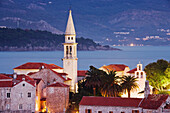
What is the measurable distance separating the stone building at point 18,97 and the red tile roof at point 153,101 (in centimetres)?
1332

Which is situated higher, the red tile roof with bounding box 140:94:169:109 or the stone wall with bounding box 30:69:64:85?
the stone wall with bounding box 30:69:64:85

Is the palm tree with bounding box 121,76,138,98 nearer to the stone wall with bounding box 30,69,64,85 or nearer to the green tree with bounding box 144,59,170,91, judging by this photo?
the stone wall with bounding box 30,69,64,85

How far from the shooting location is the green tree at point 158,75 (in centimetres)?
6494

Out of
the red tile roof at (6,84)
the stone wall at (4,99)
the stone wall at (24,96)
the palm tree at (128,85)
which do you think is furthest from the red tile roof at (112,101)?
the red tile roof at (6,84)

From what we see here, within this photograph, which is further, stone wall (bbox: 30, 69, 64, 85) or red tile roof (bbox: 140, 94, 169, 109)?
stone wall (bbox: 30, 69, 64, 85)

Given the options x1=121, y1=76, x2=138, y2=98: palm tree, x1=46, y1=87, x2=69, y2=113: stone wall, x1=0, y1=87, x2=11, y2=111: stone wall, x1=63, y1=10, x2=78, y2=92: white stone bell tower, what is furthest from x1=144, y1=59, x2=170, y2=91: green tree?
x1=0, y1=87, x2=11, y2=111: stone wall

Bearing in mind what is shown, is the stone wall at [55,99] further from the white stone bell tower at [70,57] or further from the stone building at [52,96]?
the white stone bell tower at [70,57]

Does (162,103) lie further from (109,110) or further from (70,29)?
(70,29)

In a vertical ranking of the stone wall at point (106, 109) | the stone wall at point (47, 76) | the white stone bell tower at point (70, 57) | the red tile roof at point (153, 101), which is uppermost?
the white stone bell tower at point (70, 57)

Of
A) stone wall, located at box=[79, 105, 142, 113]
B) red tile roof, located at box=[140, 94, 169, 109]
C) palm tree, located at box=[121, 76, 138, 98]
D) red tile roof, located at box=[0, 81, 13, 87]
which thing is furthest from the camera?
palm tree, located at box=[121, 76, 138, 98]

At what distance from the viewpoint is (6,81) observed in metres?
53.2

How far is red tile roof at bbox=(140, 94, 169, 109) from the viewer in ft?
149

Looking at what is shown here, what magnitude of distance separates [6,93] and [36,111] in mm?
4052

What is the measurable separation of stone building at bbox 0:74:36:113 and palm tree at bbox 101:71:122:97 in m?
8.80
